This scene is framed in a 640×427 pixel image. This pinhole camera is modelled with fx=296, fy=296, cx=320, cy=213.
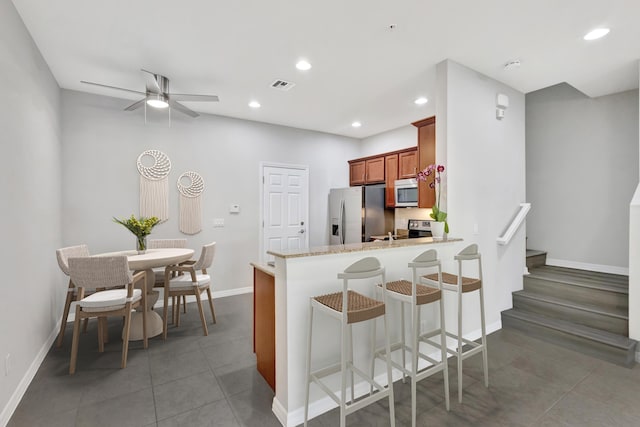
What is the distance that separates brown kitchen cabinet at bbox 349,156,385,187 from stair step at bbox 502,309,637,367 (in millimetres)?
2901

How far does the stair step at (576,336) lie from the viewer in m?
2.64

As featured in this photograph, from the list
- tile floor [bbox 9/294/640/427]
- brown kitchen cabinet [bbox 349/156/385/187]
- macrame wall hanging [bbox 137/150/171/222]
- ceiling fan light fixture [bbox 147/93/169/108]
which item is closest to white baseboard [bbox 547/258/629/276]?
tile floor [bbox 9/294/640/427]

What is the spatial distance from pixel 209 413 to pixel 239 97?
3483mm

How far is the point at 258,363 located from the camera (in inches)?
98.5

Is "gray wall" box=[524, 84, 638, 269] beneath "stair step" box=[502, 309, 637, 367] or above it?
above

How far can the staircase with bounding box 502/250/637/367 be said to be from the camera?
9.10ft

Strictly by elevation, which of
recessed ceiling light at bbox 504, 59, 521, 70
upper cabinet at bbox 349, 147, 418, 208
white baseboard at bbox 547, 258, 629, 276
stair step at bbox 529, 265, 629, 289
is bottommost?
stair step at bbox 529, 265, 629, 289

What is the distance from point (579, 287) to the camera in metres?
3.38

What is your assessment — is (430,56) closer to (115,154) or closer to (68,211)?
(115,154)

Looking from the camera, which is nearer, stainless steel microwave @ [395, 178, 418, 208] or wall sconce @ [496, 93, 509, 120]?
wall sconce @ [496, 93, 509, 120]

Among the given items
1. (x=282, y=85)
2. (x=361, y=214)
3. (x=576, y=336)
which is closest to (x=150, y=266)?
(x=282, y=85)

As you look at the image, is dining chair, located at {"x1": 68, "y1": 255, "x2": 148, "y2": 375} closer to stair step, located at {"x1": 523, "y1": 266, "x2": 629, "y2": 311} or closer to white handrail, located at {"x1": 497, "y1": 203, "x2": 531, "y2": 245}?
white handrail, located at {"x1": 497, "y1": 203, "x2": 531, "y2": 245}

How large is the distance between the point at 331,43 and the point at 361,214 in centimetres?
297

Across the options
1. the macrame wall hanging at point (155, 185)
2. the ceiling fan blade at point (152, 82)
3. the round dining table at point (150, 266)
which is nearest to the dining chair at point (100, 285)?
the round dining table at point (150, 266)
